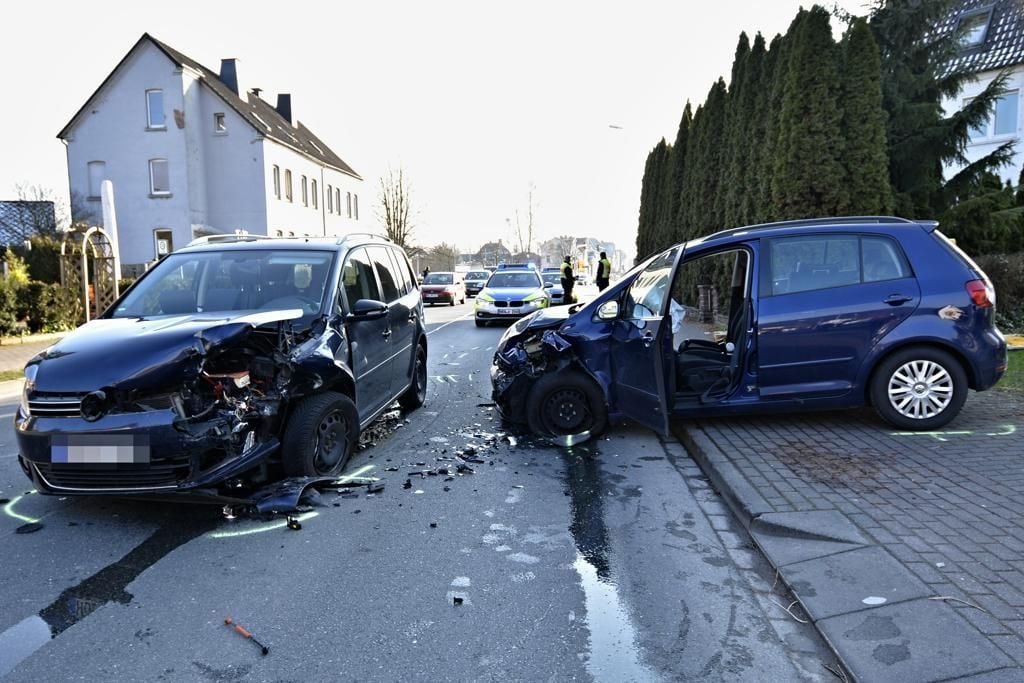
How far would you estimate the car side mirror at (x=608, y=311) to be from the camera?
258 inches

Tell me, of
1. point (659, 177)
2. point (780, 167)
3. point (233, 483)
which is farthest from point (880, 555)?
point (659, 177)

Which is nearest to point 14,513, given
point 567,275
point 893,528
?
point 893,528

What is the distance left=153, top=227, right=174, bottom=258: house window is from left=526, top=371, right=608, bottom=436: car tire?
3466cm

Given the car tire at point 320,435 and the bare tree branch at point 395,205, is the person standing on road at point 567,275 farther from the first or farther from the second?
the bare tree branch at point 395,205

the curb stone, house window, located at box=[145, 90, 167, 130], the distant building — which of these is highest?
house window, located at box=[145, 90, 167, 130]

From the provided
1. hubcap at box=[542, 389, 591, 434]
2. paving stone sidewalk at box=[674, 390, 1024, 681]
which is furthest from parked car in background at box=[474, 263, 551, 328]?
paving stone sidewalk at box=[674, 390, 1024, 681]

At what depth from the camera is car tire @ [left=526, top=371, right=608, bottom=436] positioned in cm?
652

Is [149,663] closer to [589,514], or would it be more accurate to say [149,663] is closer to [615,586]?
[615,586]

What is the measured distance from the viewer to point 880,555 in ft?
12.2

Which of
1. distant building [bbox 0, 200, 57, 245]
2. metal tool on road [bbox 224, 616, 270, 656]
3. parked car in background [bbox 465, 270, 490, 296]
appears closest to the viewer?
metal tool on road [bbox 224, 616, 270, 656]

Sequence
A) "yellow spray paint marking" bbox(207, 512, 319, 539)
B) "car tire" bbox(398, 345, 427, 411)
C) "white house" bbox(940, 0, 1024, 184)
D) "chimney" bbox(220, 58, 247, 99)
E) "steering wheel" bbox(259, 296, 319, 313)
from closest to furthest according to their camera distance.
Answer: "yellow spray paint marking" bbox(207, 512, 319, 539), "steering wheel" bbox(259, 296, 319, 313), "car tire" bbox(398, 345, 427, 411), "white house" bbox(940, 0, 1024, 184), "chimney" bbox(220, 58, 247, 99)

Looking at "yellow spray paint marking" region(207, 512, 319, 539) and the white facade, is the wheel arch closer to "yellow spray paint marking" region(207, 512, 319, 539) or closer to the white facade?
"yellow spray paint marking" region(207, 512, 319, 539)

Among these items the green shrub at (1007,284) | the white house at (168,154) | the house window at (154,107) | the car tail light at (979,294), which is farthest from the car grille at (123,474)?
the house window at (154,107)

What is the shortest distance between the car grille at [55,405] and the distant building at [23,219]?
1462 inches
